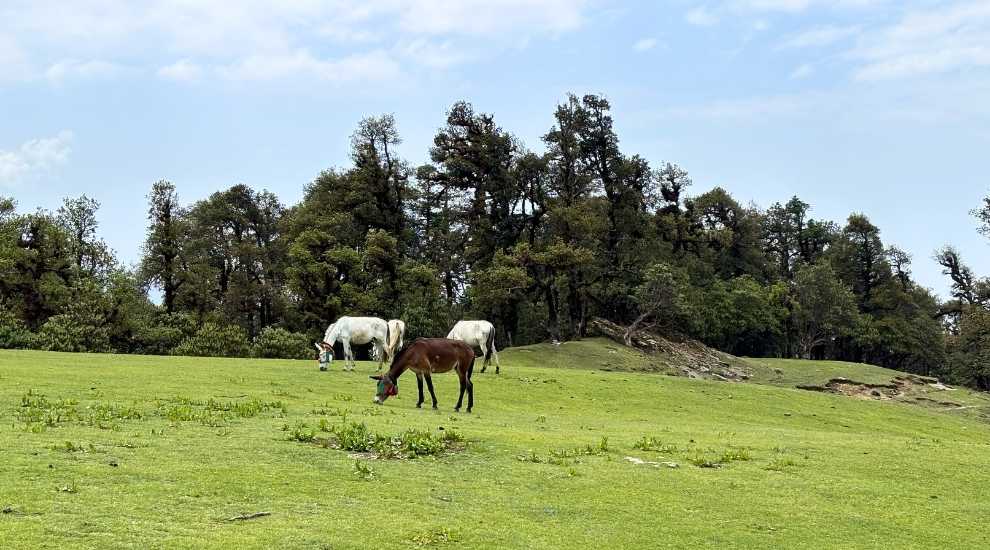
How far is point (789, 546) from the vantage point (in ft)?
27.3

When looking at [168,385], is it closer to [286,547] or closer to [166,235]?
[286,547]

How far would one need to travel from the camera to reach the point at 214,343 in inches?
1786

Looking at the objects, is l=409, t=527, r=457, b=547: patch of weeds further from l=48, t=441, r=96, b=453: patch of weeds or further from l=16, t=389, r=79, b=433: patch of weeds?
l=16, t=389, r=79, b=433: patch of weeds

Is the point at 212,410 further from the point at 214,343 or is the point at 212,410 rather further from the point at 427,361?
the point at 214,343

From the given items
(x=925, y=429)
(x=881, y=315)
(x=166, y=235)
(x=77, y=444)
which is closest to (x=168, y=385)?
(x=77, y=444)

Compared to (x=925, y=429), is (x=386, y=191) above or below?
above

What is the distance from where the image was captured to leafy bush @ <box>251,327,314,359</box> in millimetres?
44094

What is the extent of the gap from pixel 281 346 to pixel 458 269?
2392cm

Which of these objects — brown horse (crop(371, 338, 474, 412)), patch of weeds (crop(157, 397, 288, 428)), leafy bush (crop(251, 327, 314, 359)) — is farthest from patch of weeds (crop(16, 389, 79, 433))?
leafy bush (crop(251, 327, 314, 359))

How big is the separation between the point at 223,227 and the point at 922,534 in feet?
200

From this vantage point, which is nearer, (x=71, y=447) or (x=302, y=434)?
(x=71, y=447)

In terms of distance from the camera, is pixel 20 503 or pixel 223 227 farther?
pixel 223 227

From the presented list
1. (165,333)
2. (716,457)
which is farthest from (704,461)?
(165,333)

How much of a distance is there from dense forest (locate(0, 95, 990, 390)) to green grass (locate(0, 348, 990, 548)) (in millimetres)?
30251
